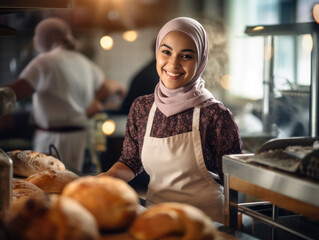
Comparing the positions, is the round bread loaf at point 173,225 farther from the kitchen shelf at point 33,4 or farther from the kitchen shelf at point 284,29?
the kitchen shelf at point 284,29

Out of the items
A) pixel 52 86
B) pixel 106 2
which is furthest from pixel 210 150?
pixel 106 2

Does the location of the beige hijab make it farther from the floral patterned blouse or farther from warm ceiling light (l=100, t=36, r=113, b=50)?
warm ceiling light (l=100, t=36, r=113, b=50)

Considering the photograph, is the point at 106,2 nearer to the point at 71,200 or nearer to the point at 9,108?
the point at 9,108

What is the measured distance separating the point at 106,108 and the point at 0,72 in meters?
1.21

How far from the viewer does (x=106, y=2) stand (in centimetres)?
549

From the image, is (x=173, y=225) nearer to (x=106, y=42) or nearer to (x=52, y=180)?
(x=52, y=180)

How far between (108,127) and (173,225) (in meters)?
3.66

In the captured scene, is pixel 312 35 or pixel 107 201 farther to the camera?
pixel 312 35

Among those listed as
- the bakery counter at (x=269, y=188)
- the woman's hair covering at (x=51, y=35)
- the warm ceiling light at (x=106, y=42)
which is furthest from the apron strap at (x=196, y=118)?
the warm ceiling light at (x=106, y=42)

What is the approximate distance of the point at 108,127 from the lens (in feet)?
14.6

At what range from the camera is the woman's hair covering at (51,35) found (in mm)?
3689

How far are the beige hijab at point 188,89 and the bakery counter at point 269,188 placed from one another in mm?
558

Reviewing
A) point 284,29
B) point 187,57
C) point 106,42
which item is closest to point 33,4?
point 187,57

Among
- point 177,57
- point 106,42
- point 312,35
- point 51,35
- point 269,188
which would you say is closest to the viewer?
point 269,188
